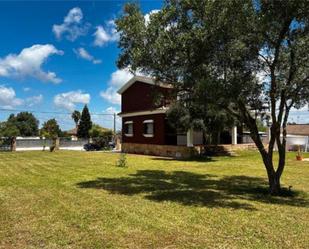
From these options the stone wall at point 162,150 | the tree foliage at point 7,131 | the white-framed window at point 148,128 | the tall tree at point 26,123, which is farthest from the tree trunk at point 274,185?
the tall tree at point 26,123

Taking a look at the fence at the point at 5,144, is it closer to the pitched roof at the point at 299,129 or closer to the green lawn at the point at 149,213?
the green lawn at the point at 149,213

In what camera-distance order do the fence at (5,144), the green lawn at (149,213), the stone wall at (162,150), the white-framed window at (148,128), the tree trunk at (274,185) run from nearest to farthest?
the green lawn at (149,213) → the tree trunk at (274,185) → the stone wall at (162,150) → the white-framed window at (148,128) → the fence at (5,144)

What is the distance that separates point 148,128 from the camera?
33750 millimetres

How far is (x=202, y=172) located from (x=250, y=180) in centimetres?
343

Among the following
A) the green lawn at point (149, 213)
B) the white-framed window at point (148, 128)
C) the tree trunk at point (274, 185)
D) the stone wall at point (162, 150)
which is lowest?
the green lawn at point (149, 213)

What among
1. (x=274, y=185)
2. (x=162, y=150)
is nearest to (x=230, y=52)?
(x=274, y=185)

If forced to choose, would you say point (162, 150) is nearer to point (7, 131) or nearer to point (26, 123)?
point (7, 131)

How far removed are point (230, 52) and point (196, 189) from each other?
490 centimetres

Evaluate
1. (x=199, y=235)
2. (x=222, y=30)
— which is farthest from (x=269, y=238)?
(x=222, y=30)

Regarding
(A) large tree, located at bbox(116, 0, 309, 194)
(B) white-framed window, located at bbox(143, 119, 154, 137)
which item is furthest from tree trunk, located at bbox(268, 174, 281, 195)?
(B) white-framed window, located at bbox(143, 119, 154, 137)

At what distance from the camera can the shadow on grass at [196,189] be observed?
1122 cm

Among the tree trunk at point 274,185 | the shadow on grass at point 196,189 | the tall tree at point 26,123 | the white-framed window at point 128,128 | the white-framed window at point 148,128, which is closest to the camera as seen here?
the shadow on grass at point 196,189

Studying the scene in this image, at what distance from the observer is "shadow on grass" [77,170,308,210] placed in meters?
11.2

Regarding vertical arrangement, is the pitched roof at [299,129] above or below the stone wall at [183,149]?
above
